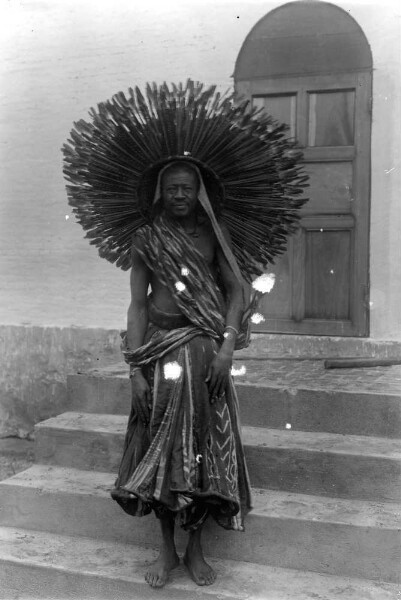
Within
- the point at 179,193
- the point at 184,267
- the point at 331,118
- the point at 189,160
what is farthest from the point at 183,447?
the point at 331,118

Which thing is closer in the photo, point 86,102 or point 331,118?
point 331,118

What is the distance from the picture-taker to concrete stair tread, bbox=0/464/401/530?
10.9 feet

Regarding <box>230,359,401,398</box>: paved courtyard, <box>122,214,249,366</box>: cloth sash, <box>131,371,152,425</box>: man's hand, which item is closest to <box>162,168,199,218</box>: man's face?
<box>122,214,249,366</box>: cloth sash

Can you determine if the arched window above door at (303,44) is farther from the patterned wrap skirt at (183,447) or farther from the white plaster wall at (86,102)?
the patterned wrap skirt at (183,447)

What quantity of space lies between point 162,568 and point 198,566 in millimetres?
175

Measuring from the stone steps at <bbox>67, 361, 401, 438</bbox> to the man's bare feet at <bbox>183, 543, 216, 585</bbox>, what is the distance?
3.88 feet

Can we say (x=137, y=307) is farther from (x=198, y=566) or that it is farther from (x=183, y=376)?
(x=198, y=566)

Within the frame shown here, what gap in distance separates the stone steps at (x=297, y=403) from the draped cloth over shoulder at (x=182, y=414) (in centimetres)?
106

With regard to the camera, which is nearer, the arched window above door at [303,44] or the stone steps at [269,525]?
the stone steps at [269,525]

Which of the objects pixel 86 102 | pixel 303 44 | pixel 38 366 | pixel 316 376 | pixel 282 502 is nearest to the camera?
pixel 282 502

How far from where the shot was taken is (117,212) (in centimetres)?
323

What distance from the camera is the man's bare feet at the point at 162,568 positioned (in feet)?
10.0

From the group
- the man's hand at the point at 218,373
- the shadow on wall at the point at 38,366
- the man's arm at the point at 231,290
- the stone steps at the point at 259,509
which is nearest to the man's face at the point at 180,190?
the man's arm at the point at 231,290

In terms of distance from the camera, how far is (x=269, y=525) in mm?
3357
